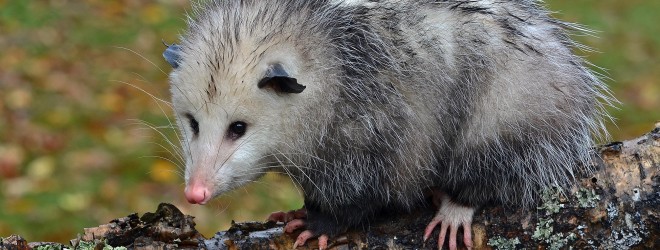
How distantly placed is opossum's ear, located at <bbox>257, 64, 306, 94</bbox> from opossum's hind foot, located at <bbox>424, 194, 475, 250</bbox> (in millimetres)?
464

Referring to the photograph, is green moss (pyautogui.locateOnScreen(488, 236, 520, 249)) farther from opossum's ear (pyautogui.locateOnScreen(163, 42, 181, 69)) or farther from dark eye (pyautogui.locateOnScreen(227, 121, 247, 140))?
opossum's ear (pyautogui.locateOnScreen(163, 42, 181, 69))

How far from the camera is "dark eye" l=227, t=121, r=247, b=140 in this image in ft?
7.04

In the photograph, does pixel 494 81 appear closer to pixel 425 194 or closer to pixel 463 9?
pixel 463 9

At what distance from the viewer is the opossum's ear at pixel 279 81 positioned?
2.09 metres

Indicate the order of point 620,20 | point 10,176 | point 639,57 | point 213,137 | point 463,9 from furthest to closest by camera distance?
point 620,20, point 639,57, point 10,176, point 463,9, point 213,137

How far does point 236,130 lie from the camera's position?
7.06ft

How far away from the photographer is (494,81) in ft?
7.46

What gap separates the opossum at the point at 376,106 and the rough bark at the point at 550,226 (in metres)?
0.05

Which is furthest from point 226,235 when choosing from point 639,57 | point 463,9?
point 639,57

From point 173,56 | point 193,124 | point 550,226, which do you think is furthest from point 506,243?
point 173,56

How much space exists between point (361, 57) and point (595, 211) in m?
0.64

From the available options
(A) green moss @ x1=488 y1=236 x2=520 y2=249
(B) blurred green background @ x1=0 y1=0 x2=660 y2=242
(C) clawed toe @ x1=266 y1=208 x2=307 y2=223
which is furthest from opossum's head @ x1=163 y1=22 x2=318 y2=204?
(B) blurred green background @ x1=0 y1=0 x2=660 y2=242

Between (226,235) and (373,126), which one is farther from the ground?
(373,126)

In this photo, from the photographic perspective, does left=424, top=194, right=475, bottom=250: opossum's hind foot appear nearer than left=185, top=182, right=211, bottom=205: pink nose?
No
